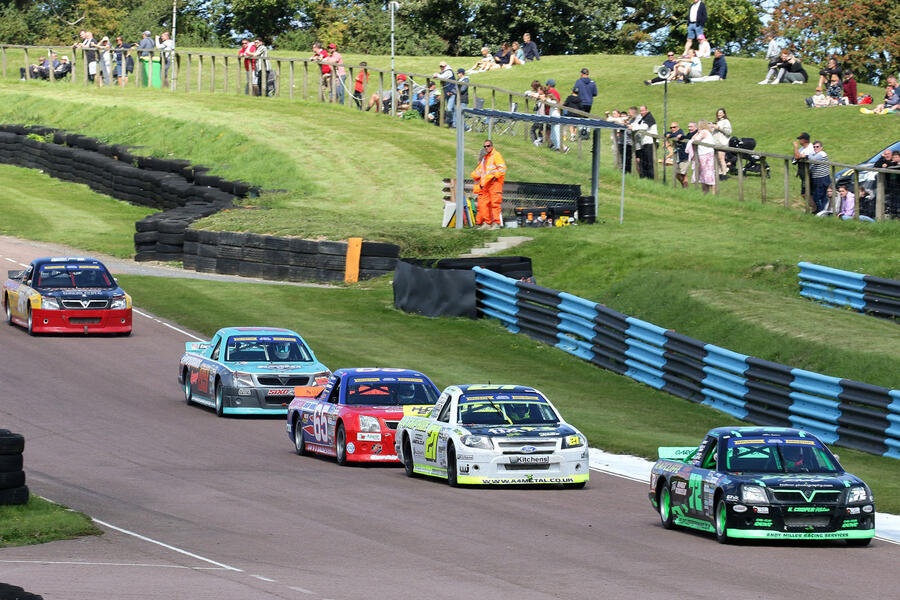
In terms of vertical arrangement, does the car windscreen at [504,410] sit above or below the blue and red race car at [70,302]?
A: above

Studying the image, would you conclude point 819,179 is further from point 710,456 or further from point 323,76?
point 323,76

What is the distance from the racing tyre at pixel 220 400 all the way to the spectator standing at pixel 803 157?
62.8 feet

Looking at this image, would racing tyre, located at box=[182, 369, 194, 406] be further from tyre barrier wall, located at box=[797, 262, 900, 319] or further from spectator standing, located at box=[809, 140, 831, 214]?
spectator standing, located at box=[809, 140, 831, 214]

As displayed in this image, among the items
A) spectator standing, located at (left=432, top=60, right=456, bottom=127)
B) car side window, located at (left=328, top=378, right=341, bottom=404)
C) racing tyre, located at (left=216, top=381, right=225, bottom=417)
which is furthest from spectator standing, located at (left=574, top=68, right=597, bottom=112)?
car side window, located at (left=328, top=378, right=341, bottom=404)

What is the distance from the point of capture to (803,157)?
36.7 meters

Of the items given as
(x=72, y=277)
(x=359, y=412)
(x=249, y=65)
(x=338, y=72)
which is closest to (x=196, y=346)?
(x=359, y=412)

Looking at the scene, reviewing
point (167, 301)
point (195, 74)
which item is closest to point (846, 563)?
point (167, 301)

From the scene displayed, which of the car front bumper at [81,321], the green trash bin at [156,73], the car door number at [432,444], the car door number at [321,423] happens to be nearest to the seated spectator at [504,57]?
the green trash bin at [156,73]

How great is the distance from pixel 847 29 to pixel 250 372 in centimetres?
4896

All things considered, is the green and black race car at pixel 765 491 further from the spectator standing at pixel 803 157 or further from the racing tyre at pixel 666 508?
the spectator standing at pixel 803 157

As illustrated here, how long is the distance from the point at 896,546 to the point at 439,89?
42058mm

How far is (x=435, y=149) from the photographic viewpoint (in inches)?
1950

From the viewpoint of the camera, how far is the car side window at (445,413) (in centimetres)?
1723

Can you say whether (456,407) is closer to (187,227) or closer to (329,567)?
(329,567)
